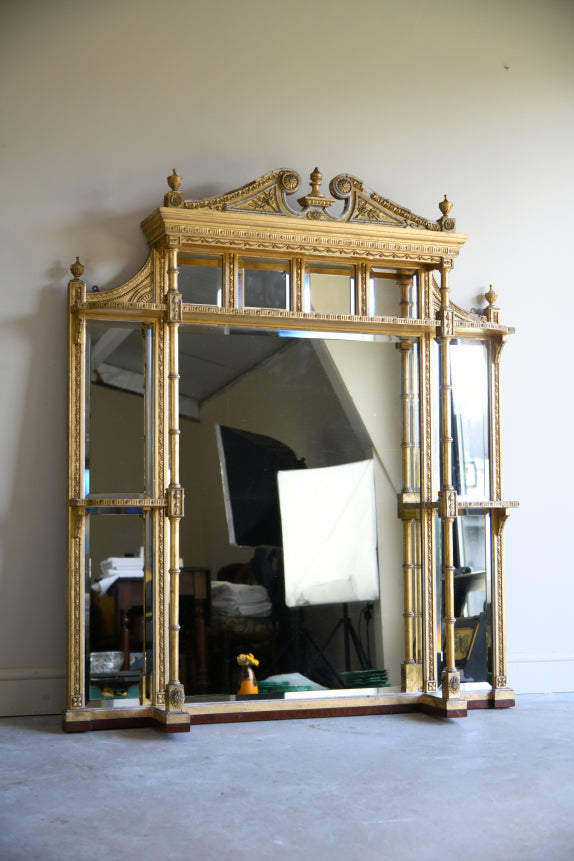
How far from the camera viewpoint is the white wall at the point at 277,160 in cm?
475

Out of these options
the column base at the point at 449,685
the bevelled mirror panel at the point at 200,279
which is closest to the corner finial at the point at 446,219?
the bevelled mirror panel at the point at 200,279

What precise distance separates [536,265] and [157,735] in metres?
3.24

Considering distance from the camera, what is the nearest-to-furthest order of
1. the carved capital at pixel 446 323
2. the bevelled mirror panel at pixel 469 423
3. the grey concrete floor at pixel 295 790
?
1. the grey concrete floor at pixel 295 790
2. the carved capital at pixel 446 323
3. the bevelled mirror panel at pixel 469 423

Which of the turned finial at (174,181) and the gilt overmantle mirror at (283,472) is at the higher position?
the turned finial at (174,181)

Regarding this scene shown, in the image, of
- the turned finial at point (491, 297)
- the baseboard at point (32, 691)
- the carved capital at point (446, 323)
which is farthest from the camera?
the turned finial at point (491, 297)

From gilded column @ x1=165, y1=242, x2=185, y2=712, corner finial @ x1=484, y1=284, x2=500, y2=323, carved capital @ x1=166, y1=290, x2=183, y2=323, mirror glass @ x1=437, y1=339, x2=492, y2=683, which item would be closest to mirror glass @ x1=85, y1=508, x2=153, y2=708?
gilded column @ x1=165, y1=242, x2=185, y2=712

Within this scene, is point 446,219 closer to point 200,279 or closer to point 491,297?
point 491,297

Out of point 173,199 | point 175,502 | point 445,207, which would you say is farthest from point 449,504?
point 173,199

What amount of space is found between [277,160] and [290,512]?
6.06 ft

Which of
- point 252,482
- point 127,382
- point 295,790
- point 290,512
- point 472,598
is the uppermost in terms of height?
point 127,382

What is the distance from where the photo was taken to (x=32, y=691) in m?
4.63

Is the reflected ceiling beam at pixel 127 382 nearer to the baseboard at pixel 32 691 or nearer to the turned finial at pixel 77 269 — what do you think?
the turned finial at pixel 77 269

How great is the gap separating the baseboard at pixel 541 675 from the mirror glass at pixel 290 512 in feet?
2.59

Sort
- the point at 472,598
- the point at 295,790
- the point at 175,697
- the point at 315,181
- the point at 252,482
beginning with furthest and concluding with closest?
the point at 472,598
the point at 315,181
the point at 252,482
the point at 175,697
the point at 295,790
